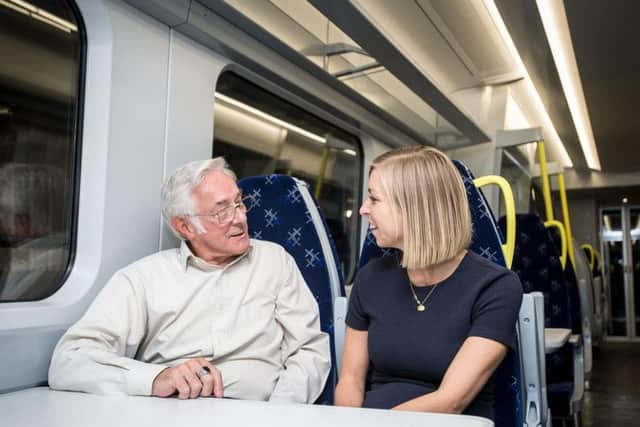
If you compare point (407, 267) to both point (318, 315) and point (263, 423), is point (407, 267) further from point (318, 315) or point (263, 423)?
point (263, 423)

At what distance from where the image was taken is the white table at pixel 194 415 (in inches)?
34.5

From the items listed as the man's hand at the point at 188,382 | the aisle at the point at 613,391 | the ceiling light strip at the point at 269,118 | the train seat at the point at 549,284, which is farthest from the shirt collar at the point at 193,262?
the aisle at the point at 613,391

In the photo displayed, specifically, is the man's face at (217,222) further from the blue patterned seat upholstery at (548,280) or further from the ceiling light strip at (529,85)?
the ceiling light strip at (529,85)

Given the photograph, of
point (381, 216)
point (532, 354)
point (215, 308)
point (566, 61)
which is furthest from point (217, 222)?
point (566, 61)

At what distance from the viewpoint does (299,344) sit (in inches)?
63.0

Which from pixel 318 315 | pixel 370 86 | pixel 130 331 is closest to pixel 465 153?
pixel 370 86

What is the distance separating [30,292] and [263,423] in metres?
0.98

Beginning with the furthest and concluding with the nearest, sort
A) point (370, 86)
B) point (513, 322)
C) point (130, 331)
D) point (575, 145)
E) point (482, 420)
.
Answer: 1. point (575, 145)
2. point (370, 86)
3. point (130, 331)
4. point (513, 322)
5. point (482, 420)

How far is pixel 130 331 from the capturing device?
59.1 inches

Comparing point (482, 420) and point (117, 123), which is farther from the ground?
point (117, 123)

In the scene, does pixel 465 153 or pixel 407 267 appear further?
pixel 465 153

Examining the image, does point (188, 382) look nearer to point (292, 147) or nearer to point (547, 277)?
point (292, 147)

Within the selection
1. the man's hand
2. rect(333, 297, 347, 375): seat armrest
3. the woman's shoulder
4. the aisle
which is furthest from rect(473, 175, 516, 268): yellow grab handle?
the aisle

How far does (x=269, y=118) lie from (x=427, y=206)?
59.9 inches
